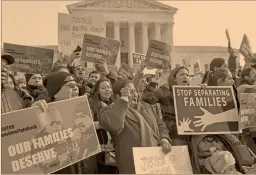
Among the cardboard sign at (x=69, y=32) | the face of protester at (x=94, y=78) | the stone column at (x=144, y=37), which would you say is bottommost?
the face of protester at (x=94, y=78)

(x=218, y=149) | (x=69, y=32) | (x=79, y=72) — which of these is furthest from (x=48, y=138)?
(x=69, y=32)

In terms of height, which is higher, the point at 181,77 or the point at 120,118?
the point at 181,77

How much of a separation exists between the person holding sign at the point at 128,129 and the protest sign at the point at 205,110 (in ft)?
1.24

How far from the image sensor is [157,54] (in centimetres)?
833

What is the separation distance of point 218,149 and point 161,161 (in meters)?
0.72

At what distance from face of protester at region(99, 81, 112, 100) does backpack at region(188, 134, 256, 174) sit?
1026mm

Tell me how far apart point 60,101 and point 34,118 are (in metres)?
0.33

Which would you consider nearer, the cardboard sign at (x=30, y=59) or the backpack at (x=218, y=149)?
the backpack at (x=218, y=149)

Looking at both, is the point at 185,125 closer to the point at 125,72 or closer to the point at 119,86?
the point at 119,86

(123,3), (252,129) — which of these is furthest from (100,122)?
(123,3)

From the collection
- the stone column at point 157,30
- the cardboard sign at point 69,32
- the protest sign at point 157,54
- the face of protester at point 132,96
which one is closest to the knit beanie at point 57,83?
the face of protester at point 132,96

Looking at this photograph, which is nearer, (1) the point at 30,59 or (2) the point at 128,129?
(2) the point at 128,129

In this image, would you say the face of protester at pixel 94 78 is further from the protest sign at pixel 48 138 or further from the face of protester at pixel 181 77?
the protest sign at pixel 48 138

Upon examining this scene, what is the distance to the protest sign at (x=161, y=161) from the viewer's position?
5469 mm
